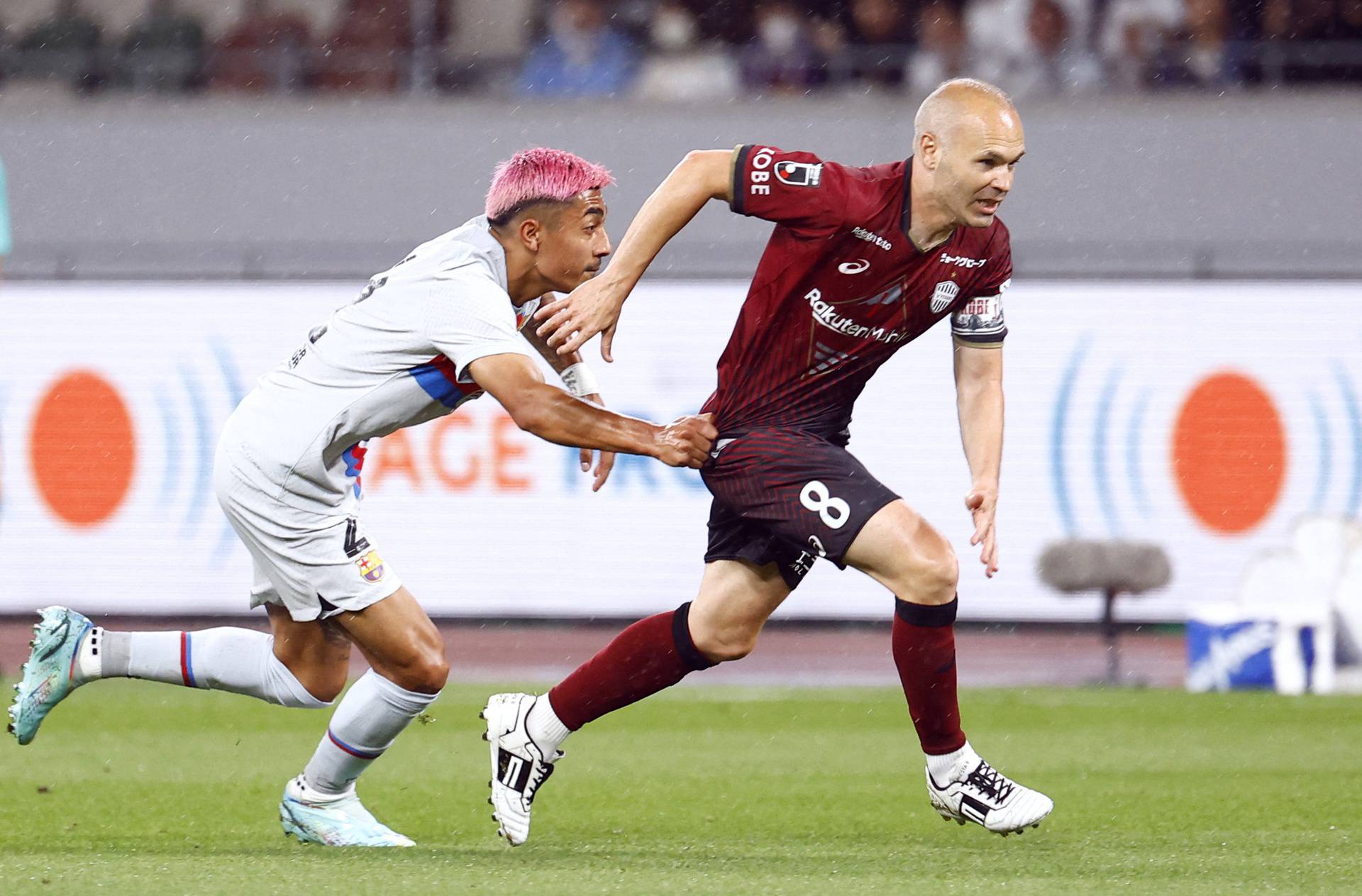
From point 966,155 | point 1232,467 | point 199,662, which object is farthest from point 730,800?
point 1232,467

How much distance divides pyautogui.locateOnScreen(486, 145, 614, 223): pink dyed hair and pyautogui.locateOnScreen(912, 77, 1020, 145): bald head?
849 mm

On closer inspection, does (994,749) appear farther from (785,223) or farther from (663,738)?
(785,223)

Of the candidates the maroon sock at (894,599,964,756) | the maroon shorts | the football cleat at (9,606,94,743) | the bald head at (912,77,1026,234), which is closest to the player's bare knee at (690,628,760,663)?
the maroon shorts

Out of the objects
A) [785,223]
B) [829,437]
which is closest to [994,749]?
[829,437]

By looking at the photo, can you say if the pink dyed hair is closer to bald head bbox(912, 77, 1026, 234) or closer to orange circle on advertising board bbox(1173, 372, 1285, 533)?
bald head bbox(912, 77, 1026, 234)

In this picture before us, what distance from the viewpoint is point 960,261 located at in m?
5.05

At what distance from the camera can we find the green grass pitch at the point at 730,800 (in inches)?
178

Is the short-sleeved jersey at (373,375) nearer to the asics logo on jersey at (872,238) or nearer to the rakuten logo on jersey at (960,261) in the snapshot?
the asics logo on jersey at (872,238)

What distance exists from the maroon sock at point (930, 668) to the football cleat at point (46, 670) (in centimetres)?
227

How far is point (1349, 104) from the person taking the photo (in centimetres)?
1395

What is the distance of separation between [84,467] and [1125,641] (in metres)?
6.34

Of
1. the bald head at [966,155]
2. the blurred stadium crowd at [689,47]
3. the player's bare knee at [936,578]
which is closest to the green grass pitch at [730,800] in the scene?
the player's bare knee at [936,578]

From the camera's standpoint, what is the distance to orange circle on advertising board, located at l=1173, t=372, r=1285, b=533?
1108 cm

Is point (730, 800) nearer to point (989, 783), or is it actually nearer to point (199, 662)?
point (989, 783)
